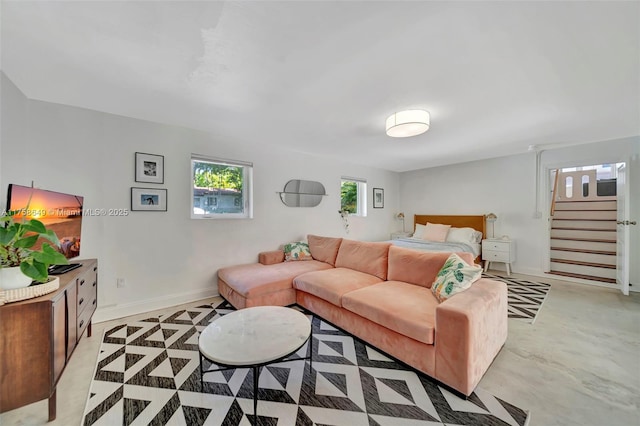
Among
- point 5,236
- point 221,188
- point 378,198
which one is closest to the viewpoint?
point 5,236

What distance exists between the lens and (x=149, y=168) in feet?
9.21

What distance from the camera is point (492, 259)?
445 centimetres

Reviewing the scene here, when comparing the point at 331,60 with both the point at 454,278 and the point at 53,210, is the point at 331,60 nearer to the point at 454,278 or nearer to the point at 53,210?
the point at 454,278

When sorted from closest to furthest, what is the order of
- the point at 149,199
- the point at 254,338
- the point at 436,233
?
the point at 254,338, the point at 149,199, the point at 436,233

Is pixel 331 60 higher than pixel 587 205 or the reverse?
higher

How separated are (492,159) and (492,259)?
78.2 inches

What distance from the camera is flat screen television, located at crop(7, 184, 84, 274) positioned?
1.53 meters

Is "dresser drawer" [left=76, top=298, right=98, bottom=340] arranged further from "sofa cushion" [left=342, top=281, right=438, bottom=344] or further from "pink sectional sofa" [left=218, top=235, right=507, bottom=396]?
"sofa cushion" [left=342, top=281, right=438, bottom=344]

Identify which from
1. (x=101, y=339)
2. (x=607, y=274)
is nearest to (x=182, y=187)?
(x=101, y=339)

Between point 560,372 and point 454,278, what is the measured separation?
3.04 feet

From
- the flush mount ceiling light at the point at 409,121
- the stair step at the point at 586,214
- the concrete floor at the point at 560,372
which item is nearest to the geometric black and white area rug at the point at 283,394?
the concrete floor at the point at 560,372

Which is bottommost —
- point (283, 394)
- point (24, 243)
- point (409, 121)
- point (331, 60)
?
point (283, 394)

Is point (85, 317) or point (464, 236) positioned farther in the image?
point (464, 236)

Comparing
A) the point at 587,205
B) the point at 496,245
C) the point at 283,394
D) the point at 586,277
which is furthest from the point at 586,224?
the point at 283,394
